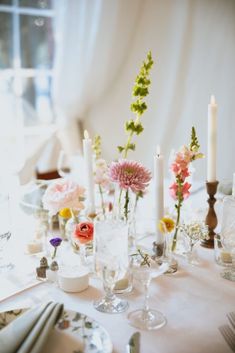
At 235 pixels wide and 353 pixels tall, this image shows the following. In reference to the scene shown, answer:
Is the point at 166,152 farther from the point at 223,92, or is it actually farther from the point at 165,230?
the point at 165,230

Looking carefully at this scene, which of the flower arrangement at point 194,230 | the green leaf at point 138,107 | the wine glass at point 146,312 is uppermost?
the green leaf at point 138,107

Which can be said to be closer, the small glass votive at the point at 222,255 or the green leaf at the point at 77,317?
the green leaf at the point at 77,317

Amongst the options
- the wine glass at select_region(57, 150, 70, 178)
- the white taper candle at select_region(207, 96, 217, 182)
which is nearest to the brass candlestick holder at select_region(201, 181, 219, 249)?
the white taper candle at select_region(207, 96, 217, 182)

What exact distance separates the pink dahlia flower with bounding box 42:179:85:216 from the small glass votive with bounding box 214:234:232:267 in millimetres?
416

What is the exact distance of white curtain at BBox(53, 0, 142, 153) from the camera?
2.97 m

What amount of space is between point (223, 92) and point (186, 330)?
7.34 feet

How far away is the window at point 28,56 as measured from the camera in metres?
2.94

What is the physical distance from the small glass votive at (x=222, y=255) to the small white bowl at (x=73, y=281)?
1.31ft

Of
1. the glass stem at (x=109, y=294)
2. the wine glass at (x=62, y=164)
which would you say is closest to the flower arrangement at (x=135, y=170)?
the glass stem at (x=109, y=294)

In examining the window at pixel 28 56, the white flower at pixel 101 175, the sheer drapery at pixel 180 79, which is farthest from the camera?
the window at pixel 28 56

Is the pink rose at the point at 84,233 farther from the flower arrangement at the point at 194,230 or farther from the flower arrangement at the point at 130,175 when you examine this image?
the flower arrangement at the point at 194,230

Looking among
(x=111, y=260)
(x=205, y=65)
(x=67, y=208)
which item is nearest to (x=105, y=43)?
(x=205, y=65)

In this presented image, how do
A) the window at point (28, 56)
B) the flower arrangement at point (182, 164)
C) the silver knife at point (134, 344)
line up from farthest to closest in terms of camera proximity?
1. the window at point (28, 56)
2. the flower arrangement at point (182, 164)
3. the silver knife at point (134, 344)

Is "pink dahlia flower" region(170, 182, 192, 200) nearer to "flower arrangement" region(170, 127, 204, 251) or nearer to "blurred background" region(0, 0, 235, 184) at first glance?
"flower arrangement" region(170, 127, 204, 251)
